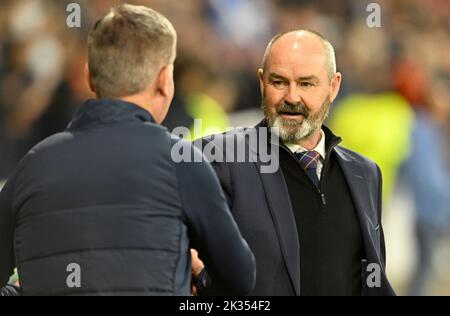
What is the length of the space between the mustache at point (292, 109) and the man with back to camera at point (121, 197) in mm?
767

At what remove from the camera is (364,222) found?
9.62ft

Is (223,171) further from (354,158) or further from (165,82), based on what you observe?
(165,82)

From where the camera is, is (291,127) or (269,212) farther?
(291,127)

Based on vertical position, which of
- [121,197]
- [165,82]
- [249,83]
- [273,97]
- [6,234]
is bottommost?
[249,83]

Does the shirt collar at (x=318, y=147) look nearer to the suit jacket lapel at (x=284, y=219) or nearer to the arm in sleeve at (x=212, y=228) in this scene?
the suit jacket lapel at (x=284, y=219)

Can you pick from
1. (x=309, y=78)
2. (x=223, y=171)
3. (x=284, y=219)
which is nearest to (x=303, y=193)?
(x=284, y=219)

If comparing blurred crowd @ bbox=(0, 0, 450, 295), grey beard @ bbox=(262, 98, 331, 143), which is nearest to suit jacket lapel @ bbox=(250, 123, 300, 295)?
grey beard @ bbox=(262, 98, 331, 143)

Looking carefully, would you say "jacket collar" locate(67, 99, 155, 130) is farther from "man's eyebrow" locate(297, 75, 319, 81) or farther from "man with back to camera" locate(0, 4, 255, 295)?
"man's eyebrow" locate(297, 75, 319, 81)

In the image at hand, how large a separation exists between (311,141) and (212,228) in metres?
0.94

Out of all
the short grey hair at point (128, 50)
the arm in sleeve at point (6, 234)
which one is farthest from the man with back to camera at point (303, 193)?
the short grey hair at point (128, 50)

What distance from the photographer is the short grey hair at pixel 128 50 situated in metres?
2.28

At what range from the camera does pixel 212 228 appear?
224cm

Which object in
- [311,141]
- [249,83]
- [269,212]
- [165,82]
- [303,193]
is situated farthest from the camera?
[249,83]

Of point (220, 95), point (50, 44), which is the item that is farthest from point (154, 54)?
point (50, 44)
